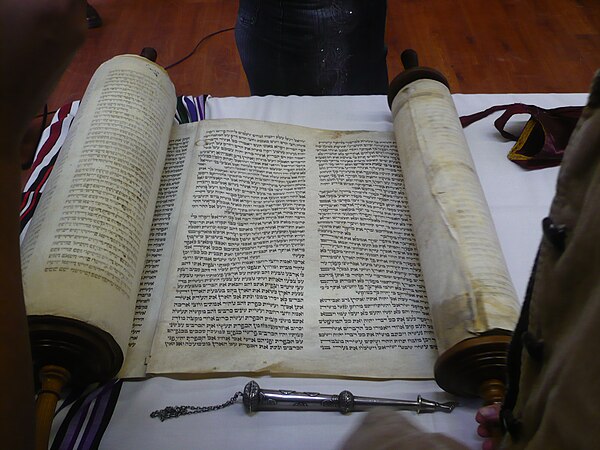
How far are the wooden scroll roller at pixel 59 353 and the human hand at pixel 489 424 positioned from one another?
0.29 m

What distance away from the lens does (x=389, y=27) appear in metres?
2.11

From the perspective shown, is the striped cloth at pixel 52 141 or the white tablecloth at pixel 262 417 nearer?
the white tablecloth at pixel 262 417

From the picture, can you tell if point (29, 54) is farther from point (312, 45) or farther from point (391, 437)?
point (312, 45)

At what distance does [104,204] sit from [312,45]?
1.53 ft

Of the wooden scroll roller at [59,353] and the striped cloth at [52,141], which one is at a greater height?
the striped cloth at [52,141]

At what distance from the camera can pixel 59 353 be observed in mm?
495

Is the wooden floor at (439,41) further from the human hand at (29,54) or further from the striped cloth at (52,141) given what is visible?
the human hand at (29,54)

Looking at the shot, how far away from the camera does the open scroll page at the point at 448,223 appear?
0.52m

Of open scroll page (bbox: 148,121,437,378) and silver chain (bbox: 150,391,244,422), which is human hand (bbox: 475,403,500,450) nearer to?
open scroll page (bbox: 148,121,437,378)

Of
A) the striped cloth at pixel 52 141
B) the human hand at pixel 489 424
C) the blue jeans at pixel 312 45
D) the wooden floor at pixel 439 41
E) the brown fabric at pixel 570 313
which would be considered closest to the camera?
the brown fabric at pixel 570 313

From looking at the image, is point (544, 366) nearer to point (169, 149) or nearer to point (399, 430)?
point (399, 430)

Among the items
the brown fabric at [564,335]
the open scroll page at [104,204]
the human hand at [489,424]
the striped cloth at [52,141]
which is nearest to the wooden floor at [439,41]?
the striped cloth at [52,141]

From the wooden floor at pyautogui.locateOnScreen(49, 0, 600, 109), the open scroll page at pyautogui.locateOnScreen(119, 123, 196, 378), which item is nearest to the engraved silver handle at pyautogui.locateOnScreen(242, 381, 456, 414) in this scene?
the open scroll page at pyautogui.locateOnScreen(119, 123, 196, 378)

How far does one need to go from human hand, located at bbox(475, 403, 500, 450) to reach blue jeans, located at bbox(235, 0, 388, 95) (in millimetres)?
623
